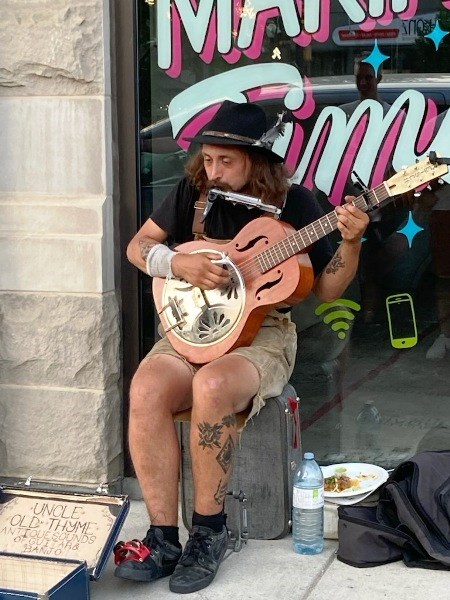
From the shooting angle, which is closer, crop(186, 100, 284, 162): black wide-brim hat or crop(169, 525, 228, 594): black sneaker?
crop(169, 525, 228, 594): black sneaker

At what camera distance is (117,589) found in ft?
12.1

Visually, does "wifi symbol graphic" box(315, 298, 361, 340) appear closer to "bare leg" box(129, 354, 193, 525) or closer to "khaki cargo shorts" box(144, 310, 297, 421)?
"khaki cargo shorts" box(144, 310, 297, 421)

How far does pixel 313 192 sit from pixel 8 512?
64.3 inches

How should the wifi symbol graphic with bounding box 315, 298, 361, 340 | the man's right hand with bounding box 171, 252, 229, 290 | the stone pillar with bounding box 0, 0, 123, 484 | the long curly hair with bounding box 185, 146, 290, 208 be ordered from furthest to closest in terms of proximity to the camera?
the wifi symbol graphic with bounding box 315, 298, 361, 340, the stone pillar with bounding box 0, 0, 123, 484, the long curly hair with bounding box 185, 146, 290, 208, the man's right hand with bounding box 171, 252, 229, 290

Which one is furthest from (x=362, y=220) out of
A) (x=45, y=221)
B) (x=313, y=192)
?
(x=45, y=221)

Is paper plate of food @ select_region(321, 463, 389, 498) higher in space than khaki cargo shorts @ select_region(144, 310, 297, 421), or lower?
lower

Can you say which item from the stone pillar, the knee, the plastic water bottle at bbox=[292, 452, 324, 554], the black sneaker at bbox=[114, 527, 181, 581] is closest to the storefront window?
the stone pillar

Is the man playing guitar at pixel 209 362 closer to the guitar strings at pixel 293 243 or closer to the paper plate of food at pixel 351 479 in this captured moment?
the guitar strings at pixel 293 243

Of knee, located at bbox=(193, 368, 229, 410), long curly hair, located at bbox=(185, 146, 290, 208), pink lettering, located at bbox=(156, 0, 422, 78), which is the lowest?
knee, located at bbox=(193, 368, 229, 410)

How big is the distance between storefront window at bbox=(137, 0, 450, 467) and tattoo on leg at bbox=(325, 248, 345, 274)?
38 centimetres

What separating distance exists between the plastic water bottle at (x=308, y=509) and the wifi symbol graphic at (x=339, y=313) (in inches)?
25.8

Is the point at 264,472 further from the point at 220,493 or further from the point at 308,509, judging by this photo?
the point at 220,493

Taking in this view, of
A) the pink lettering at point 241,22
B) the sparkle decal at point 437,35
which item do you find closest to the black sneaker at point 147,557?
the pink lettering at point 241,22

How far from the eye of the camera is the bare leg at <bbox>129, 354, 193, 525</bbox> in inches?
147
